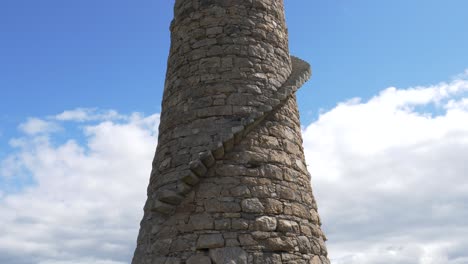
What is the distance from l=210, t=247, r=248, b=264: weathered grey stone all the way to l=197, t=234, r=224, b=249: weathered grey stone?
0.06 m

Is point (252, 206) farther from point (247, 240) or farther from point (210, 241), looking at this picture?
point (210, 241)

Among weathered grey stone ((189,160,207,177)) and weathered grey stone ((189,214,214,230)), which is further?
weathered grey stone ((189,160,207,177))

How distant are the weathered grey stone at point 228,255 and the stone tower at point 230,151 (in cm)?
1

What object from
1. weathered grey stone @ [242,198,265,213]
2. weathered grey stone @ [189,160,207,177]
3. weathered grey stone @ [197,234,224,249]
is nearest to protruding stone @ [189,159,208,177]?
weathered grey stone @ [189,160,207,177]

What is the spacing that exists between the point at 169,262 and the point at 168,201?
28.9 inches

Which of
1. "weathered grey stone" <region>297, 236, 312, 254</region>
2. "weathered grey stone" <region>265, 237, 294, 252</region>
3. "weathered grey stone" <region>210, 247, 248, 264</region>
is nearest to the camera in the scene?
"weathered grey stone" <region>210, 247, 248, 264</region>

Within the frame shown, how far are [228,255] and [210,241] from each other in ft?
0.87

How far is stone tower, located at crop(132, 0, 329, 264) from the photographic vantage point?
538cm

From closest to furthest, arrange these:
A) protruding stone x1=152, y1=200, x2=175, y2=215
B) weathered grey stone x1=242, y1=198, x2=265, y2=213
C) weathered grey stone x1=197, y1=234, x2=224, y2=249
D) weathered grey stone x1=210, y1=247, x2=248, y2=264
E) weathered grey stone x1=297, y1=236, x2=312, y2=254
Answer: weathered grey stone x1=210, y1=247, x2=248, y2=264 < weathered grey stone x1=197, y1=234, x2=224, y2=249 < weathered grey stone x1=242, y1=198, x2=265, y2=213 < weathered grey stone x1=297, y1=236, x2=312, y2=254 < protruding stone x1=152, y1=200, x2=175, y2=215

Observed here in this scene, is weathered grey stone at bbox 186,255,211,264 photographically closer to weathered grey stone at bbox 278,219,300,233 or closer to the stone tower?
the stone tower

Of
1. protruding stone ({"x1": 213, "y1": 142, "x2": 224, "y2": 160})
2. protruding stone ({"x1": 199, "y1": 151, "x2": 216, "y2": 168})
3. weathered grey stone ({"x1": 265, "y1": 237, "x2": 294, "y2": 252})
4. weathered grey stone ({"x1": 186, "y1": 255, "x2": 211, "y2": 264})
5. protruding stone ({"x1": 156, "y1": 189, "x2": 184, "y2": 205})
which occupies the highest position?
protruding stone ({"x1": 213, "y1": 142, "x2": 224, "y2": 160})

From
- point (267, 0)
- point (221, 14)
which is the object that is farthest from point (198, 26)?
point (267, 0)

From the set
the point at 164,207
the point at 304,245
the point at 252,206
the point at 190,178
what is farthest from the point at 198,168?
the point at 304,245

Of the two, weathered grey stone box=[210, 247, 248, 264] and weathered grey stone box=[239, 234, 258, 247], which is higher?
weathered grey stone box=[239, 234, 258, 247]
